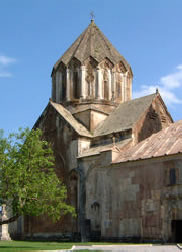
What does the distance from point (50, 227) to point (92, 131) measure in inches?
295

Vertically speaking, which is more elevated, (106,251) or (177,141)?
(177,141)

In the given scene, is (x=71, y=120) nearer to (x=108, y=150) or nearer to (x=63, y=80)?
(x=63, y=80)

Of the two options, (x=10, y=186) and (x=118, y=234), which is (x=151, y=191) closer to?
(x=118, y=234)

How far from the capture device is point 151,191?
21.8m

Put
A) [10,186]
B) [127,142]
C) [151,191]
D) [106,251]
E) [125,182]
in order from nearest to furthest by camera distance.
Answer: [106,251] → [10,186] → [151,191] → [125,182] → [127,142]

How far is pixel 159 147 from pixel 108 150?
3.29m

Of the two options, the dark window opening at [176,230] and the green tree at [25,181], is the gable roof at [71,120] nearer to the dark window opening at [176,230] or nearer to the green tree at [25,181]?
the green tree at [25,181]

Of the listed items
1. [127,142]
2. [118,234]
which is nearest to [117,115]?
[127,142]

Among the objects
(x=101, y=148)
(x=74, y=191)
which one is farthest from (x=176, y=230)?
(x=74, y=191)

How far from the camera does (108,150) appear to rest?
24672 millimetres

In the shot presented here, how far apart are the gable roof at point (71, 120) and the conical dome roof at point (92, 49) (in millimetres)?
4125

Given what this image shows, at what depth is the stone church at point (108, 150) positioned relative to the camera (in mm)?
21469

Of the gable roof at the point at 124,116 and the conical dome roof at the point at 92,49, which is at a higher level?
the conical dome roof at the point at 92,49

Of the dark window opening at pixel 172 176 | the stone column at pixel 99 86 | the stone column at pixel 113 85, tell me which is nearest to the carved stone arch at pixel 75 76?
the stone column at pixel 99 86
